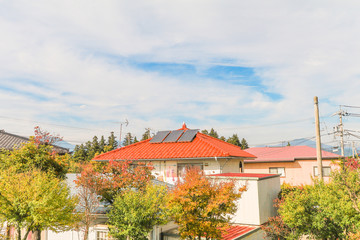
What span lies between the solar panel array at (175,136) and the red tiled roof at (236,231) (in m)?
11.0

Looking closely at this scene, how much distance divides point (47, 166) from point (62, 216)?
584 cm

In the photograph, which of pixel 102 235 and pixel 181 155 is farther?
pixel 181 155

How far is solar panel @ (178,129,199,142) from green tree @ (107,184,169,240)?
14.4 meters

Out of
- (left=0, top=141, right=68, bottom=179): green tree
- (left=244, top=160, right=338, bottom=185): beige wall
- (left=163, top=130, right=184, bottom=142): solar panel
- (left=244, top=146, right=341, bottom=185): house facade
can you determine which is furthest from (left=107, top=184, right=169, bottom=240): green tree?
(left=244, top=160, right=338, bottom=185): beige wall

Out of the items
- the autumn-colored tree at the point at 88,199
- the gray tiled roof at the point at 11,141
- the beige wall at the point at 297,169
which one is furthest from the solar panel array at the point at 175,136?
the autumn-colored tree at the point at 88,199

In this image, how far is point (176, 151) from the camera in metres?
24.7

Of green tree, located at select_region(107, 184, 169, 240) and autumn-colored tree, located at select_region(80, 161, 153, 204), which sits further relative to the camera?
autumn-colored tree, located at select_region(80, 161, 153, 204)

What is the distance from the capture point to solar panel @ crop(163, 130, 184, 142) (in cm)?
2781

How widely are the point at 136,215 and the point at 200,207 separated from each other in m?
3.06

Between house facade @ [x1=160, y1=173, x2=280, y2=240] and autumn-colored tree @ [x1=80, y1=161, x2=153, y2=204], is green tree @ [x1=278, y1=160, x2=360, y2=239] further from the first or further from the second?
autumn-colored tree @ [x1=80, y1=161, x2=153, y2=204]

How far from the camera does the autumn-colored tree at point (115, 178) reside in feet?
43.3

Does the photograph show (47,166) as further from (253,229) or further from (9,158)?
(253,229)

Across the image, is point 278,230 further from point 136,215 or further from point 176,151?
point 176,151

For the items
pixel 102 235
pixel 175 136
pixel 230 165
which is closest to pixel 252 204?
pixel 230 165
